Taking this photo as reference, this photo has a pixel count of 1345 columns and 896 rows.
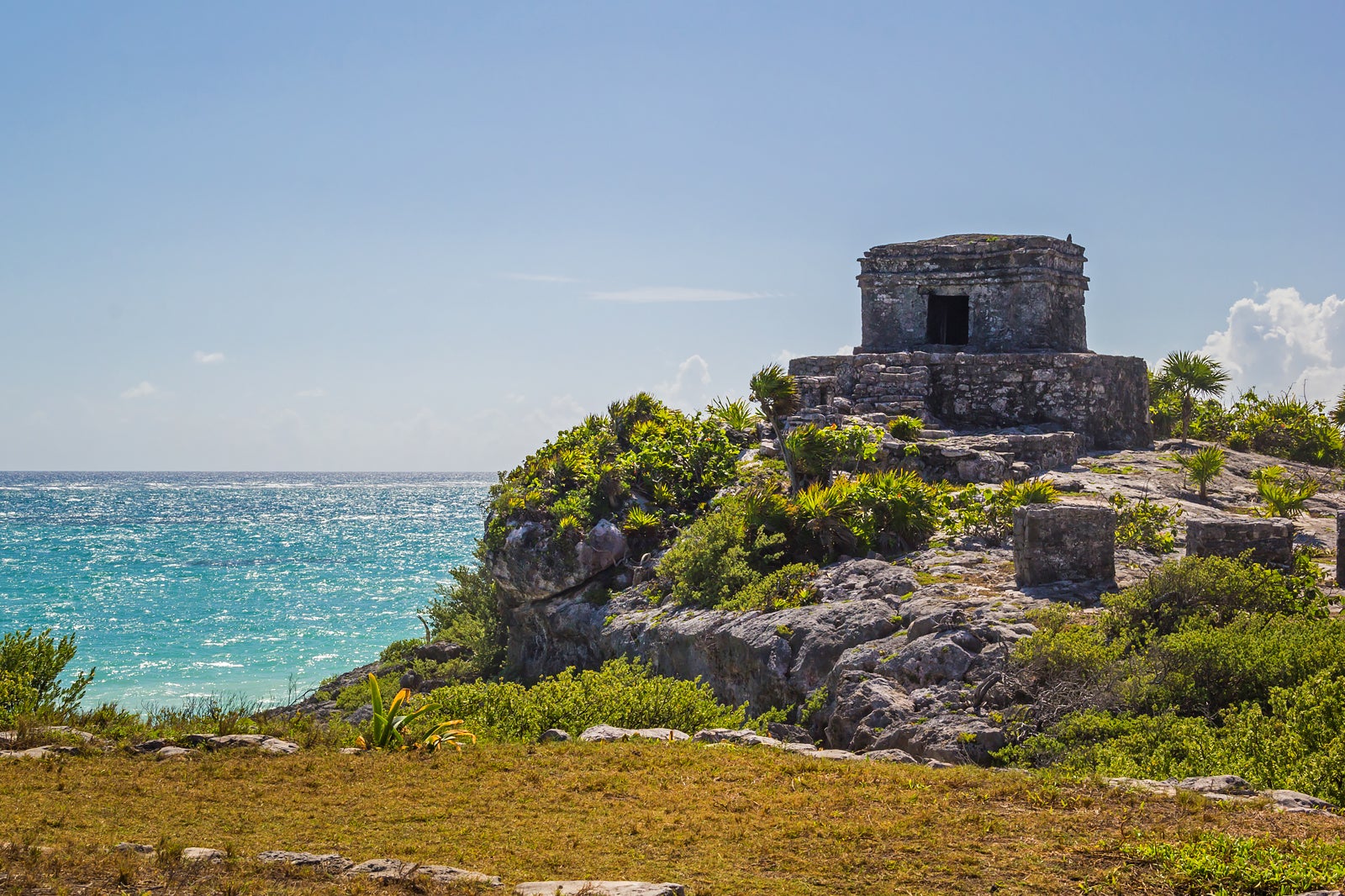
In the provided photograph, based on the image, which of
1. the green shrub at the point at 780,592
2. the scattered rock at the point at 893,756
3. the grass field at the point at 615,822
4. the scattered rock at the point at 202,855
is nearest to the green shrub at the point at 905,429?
the green shrub at the point at 780,592

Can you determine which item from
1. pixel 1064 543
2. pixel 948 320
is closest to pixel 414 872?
pixel 1064 543

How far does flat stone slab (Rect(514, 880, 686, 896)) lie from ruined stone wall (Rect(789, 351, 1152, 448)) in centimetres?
1395

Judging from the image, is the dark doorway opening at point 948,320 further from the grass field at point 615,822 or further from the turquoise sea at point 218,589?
the grass field at point 615,822

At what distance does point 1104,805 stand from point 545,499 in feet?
40.7

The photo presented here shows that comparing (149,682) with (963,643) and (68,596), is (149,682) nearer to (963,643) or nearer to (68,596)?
(68,596)

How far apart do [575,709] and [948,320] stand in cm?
1483

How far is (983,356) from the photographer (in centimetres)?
1928

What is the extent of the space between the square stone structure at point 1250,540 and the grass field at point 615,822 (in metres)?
4.88

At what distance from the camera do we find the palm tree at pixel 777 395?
1548 centimetres

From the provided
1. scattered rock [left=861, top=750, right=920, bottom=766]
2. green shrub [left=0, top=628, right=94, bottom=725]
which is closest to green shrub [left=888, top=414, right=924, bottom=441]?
scattered rock [left=861, top=750, right=920, bottom=766]

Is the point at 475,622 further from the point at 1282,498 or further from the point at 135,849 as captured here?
the point at 135,849

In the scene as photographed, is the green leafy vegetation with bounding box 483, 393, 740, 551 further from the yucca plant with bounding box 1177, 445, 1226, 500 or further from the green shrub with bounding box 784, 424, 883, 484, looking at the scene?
the yucca plant with bounding box 1177, 445, 1226, 500

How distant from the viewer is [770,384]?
15.5 m

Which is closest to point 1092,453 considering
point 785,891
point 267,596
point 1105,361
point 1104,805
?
point 1105,361
